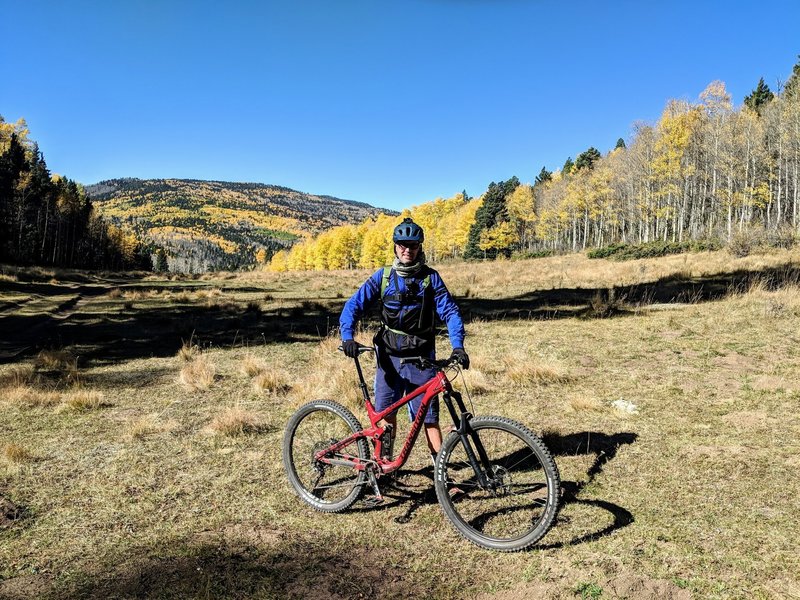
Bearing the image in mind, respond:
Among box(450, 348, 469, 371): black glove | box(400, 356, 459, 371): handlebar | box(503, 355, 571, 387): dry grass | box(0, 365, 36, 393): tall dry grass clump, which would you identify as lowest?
box(0, 365, 36, 393): tall dry grass clump

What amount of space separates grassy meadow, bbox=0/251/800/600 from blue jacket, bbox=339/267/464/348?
1641 millimetres

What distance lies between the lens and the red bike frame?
12.8 feet

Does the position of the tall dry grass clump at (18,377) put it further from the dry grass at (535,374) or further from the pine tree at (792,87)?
the pine tree at (792,87)

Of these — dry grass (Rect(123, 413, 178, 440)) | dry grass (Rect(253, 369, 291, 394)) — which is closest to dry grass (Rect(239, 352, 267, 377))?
dry grass (Rect(253, 369, 291, 394))

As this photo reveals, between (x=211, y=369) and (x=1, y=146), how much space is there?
59.9 meters

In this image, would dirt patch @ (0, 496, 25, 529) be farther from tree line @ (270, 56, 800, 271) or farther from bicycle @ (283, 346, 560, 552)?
tree line @ (270, 56, 800, 271)

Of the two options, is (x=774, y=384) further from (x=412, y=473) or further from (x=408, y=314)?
(x=408, y=314)

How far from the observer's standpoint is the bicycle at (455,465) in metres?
3.63

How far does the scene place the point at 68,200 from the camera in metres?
68.8

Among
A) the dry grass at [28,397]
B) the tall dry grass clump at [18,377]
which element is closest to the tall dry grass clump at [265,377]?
the dry grass at [28,397]

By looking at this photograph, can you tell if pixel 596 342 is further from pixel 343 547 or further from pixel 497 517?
pixel 343 547

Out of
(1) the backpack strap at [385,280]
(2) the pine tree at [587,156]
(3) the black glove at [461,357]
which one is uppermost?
(2) the pine tree at [587,156]

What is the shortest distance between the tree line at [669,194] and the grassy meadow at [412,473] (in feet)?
74.3

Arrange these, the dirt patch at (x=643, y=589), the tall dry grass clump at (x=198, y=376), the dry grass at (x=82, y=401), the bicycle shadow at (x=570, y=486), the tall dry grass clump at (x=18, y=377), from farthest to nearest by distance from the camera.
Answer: the tall dry grass clump at (x=198, y=376) → the tall dry grass clump at (x=18, y=377) → the dry grass at (x=82, y=401) → the bicycle shadow at (x=570, y=486) → the dirt patch at (x=643, y=589)
